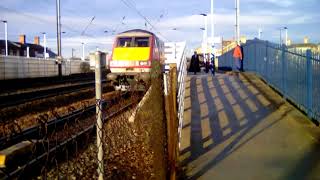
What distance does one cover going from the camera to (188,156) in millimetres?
8500

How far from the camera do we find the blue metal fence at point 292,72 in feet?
35.5

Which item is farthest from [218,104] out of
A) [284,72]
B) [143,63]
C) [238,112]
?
[143,63]

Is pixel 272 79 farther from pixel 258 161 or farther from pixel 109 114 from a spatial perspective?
pixel 258 161

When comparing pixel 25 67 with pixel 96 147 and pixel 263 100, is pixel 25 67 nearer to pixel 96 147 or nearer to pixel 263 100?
pixel 263 100

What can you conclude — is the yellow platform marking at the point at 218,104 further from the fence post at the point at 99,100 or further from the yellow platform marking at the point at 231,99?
the fence post at the point at 99,100

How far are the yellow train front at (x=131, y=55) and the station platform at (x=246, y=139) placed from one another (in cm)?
895

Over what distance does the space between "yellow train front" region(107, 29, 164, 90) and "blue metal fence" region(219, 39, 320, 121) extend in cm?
588

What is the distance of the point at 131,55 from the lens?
24.4m

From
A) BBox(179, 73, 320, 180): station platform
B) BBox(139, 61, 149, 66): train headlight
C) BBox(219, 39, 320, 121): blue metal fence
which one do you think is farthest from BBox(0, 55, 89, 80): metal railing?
BBox(179, 73, 320, 180): station platform

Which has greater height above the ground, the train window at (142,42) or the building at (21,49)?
the building at (21,49)

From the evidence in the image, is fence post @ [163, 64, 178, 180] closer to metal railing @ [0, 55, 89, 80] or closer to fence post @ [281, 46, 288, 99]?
fence post @ [281, 46, 288, 99]

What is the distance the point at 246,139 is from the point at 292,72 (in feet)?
14.0

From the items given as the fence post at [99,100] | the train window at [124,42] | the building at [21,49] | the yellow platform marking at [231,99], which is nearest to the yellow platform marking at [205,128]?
the yellow platform marking at [231,99]

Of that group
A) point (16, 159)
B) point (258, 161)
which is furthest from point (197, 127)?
point (16, 159)
